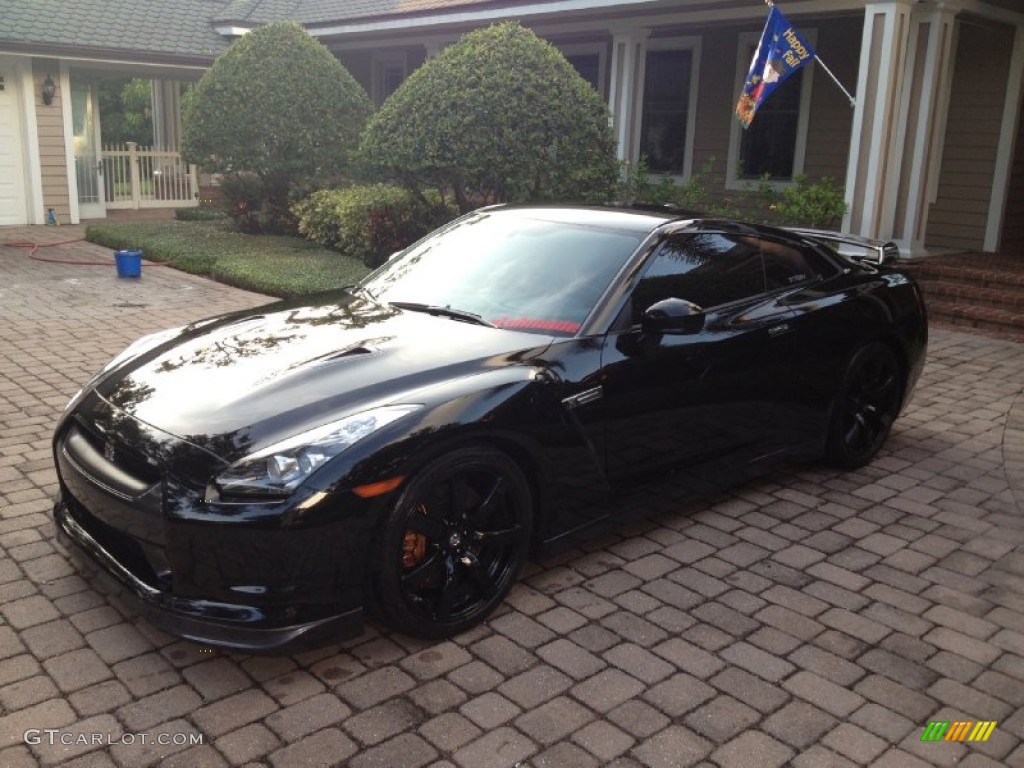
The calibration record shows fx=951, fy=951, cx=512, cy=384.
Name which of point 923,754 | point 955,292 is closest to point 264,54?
point 955,292

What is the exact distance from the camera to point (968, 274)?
10.4 meters

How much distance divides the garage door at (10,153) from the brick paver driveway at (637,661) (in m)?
13.4

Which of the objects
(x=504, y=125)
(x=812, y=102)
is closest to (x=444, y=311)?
(x=504, y=125)

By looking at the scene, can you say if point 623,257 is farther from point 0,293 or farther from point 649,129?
point 649,129

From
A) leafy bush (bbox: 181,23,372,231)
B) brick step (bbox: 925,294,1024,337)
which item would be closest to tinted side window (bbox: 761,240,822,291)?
brick step (bbox: 925,294,1024,337)

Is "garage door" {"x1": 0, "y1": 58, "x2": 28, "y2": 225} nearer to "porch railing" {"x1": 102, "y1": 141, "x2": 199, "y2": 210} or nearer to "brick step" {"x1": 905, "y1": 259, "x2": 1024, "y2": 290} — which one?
"porch railing" {"x1": 102, "y1": 141, "x2": 199, "y2": 210}

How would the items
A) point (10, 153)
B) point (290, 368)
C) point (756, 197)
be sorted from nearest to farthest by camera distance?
point (290, 368) < point (756, 197) < point (10, 153)

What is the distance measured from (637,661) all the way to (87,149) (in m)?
17.7

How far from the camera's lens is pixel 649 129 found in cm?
1502

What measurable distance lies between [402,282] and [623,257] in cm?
114

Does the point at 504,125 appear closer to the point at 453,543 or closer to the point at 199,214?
the point at 453,543

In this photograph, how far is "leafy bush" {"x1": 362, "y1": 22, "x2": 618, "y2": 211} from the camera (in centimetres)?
1071

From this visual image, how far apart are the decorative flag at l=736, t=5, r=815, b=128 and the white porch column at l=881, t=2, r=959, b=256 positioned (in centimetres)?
138

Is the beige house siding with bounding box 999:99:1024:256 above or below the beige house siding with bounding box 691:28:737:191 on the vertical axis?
below
